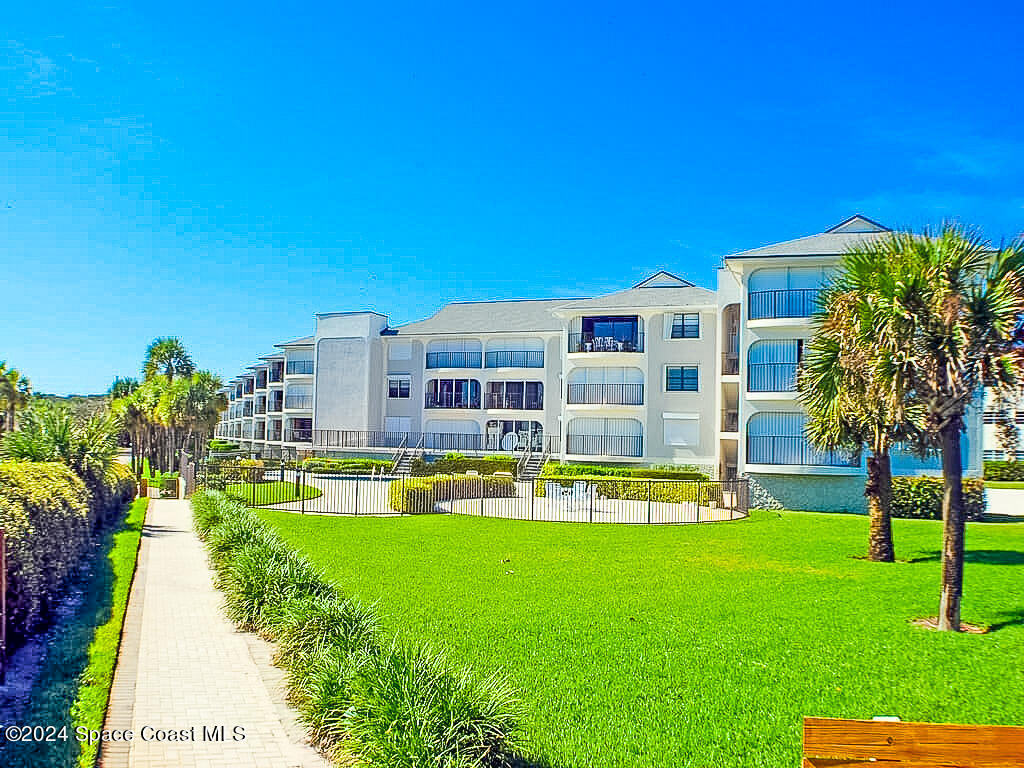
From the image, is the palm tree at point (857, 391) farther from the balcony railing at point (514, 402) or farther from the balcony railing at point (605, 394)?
the balcony railing at point (514, 402)

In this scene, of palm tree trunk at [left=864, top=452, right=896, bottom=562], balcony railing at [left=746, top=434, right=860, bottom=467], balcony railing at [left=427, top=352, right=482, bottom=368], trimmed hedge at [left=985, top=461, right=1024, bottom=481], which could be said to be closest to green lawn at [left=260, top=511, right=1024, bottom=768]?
palm tree trunk at [left=864, top=452, right=896, bottom=562]

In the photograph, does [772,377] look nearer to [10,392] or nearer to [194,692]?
[194,692]

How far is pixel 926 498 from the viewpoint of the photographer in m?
27.3

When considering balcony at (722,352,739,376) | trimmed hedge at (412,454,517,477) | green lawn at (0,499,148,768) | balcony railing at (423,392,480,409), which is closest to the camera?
green lawn at (0,499,148,768)

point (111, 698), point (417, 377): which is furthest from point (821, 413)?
point (417, 377)

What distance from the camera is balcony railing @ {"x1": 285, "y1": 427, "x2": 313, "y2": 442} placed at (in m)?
55.6

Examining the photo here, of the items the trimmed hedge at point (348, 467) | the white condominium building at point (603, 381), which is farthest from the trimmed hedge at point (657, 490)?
the trimmed hedge at point (348, 467)

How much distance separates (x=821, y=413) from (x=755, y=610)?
6729 mm

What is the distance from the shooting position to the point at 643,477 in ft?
113

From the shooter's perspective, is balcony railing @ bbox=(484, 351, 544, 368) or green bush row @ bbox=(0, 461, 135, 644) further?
balcony railing @ bbox=(484, 351, 544, 368)

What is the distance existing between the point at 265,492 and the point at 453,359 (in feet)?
73.7

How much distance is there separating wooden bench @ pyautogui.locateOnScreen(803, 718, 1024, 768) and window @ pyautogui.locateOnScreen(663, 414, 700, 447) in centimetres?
3610

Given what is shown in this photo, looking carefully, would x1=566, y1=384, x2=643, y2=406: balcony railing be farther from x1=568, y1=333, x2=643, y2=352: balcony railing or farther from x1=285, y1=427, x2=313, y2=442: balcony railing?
x1=285, y1=427, x2=313, y2=442: balcony railing

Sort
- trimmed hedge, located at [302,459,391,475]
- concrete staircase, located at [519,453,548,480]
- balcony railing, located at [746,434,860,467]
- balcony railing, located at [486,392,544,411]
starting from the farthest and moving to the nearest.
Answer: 1. balcony railing, located at [486,392,544,411]
2. trimmed hedge, located at [302,459,391,475]
3. concrete staircase, located at [519,453,548,480]
4. balcony railing, located at [746,434,860,467]
